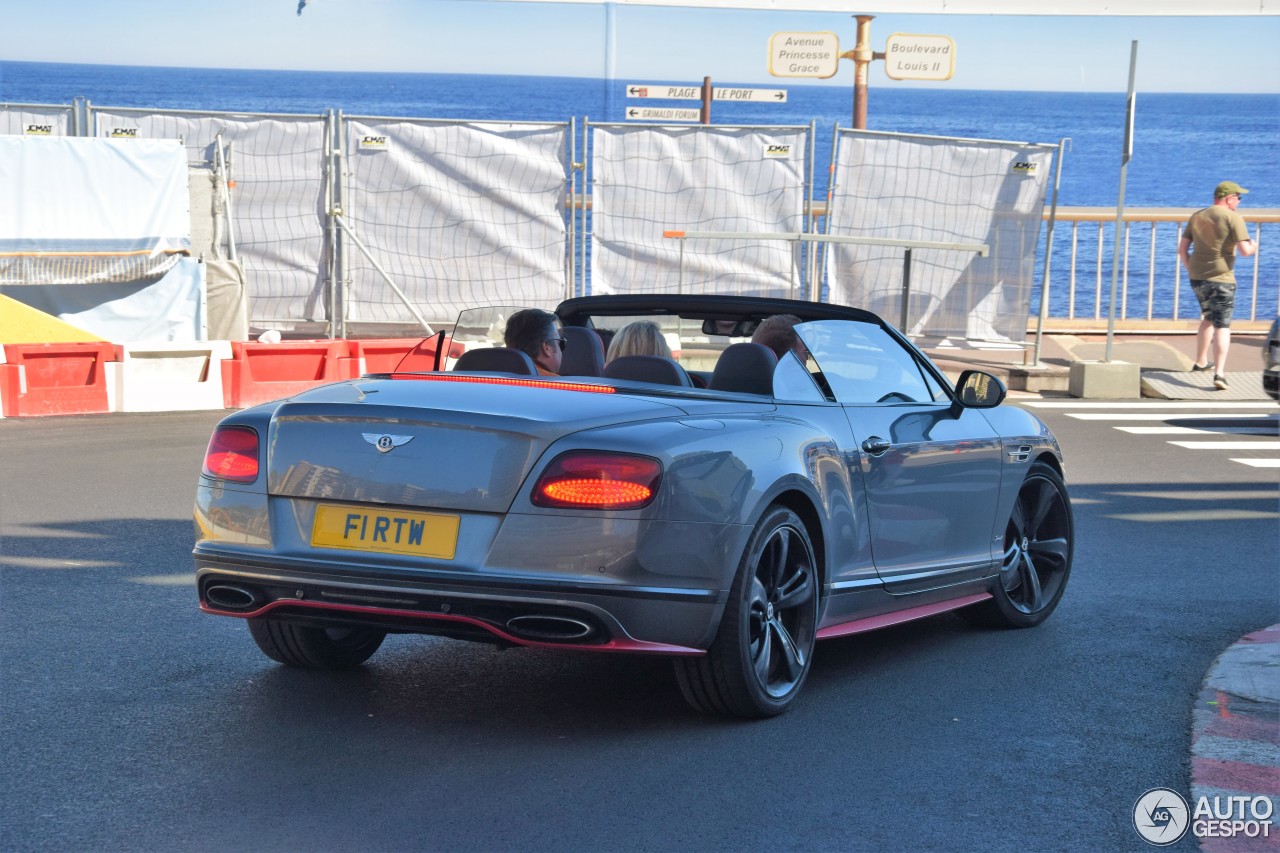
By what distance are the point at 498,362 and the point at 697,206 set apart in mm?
12817

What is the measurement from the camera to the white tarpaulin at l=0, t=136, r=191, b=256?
15344 millimetres

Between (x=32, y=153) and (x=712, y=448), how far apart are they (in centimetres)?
1246

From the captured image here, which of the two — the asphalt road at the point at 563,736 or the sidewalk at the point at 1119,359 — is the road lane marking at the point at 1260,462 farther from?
the asphalt road at the point at 563,736

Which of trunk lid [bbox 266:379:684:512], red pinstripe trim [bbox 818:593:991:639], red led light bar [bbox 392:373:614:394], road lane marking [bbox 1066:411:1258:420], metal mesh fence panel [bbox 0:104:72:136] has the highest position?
metal mesh fence panel [bbox 0:104:72:136]

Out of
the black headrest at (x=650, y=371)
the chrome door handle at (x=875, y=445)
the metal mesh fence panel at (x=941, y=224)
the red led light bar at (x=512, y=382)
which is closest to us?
the red led light bar at (x=512, y=382)

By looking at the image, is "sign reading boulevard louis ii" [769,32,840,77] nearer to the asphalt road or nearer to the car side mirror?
the asphalt road

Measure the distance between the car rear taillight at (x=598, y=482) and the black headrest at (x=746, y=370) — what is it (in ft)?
3.00

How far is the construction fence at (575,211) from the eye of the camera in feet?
58.1

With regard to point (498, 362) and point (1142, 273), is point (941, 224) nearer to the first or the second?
point (498, 362)

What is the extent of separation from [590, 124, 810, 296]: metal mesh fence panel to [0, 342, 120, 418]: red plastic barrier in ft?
19.9

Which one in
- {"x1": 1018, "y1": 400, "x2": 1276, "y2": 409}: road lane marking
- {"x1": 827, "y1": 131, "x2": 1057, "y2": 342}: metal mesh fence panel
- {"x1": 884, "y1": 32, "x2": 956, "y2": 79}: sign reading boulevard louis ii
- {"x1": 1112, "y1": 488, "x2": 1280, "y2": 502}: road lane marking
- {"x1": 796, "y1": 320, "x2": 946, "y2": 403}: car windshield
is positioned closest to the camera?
{"x1": 796, "y1": 320, "x2": 946, "y2": 403}: car windshield

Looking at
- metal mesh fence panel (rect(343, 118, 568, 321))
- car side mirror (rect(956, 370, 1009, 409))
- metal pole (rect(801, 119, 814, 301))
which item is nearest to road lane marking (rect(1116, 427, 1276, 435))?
metal pole (rect(801, 119, 814, 301))

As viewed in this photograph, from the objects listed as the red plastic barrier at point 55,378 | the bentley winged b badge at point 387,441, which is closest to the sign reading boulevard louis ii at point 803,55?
the red plastic barrier at point 55,378

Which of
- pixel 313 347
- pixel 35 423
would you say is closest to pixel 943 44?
pixel 313 347
